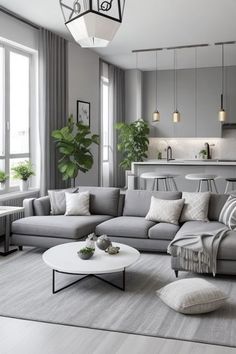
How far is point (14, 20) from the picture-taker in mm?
6520

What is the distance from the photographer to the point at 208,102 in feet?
34.2

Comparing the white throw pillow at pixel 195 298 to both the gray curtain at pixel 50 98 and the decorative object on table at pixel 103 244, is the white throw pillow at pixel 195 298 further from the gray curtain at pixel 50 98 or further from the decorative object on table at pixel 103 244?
the gray curtain at pixel 50 98

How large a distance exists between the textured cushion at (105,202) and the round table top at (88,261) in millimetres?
1626

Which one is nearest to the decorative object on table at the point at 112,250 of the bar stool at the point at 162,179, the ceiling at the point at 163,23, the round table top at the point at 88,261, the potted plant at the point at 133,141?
the round table top at the point at 88,261

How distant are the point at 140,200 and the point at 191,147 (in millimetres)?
5258

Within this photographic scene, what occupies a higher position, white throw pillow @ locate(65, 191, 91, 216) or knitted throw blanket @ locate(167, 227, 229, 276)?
white throw pillow @ locate(65, 191, 91, 216)

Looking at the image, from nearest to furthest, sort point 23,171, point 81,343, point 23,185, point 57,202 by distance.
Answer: point 81,343
point 57,202
point 23,171
point 23,185

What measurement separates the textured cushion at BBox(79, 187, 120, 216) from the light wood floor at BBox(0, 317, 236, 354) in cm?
299

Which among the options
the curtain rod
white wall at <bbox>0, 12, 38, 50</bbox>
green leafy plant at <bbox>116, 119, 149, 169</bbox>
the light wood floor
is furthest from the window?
the light wood floor

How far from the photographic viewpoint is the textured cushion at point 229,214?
4.98 metres

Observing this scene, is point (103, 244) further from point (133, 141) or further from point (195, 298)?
point (133, 141)

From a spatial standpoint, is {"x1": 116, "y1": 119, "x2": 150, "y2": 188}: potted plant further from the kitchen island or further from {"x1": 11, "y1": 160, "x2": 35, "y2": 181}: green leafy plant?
{"x1": 11, "y1": 160, "x2": 35, "y2": 181}: green leafy plant

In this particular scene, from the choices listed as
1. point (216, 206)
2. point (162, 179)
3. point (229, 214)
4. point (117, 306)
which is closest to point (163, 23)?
point (162, 179)

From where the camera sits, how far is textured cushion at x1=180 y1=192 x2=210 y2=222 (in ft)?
18.1
